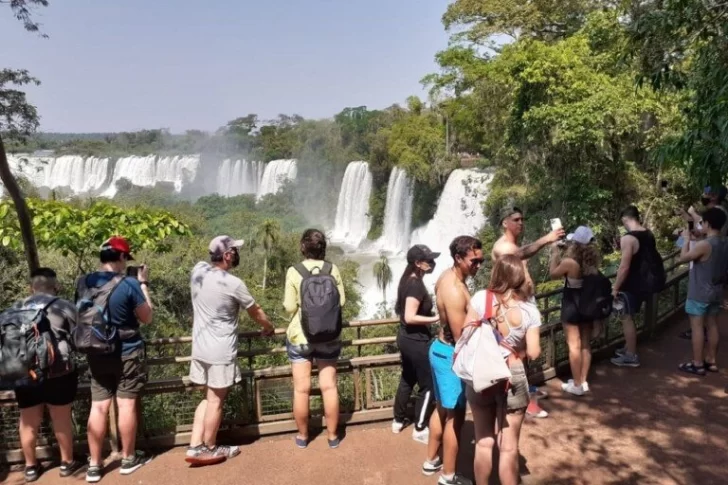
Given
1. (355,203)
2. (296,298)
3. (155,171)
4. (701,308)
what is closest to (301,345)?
(296,298)

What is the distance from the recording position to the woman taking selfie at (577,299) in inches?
165

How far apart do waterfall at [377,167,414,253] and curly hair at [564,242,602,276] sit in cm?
2755

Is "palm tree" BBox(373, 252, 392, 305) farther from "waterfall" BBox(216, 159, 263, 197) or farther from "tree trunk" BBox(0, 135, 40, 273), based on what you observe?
"waterfall" BBox(216, 159, 263, 197)

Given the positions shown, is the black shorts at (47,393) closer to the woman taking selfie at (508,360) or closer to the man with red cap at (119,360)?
the man with red cap at (119,360)

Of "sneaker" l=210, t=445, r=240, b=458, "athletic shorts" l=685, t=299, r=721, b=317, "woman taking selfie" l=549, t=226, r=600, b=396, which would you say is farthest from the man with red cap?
"athletic shorts" l=685, t=299, r=721, b=317

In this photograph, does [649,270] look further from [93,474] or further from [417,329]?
[93,474]

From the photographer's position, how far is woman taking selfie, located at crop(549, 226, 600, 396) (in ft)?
13.8

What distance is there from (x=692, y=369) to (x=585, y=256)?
5.01 feet

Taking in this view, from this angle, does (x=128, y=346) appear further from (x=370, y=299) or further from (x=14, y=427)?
(x=370, y=299)

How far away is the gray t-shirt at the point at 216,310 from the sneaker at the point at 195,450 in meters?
0.54

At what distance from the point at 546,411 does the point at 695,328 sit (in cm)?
161

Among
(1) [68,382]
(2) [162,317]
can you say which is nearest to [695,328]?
(1) [68,382]

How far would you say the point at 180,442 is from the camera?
3682 millimetres

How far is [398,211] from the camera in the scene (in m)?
32.6
